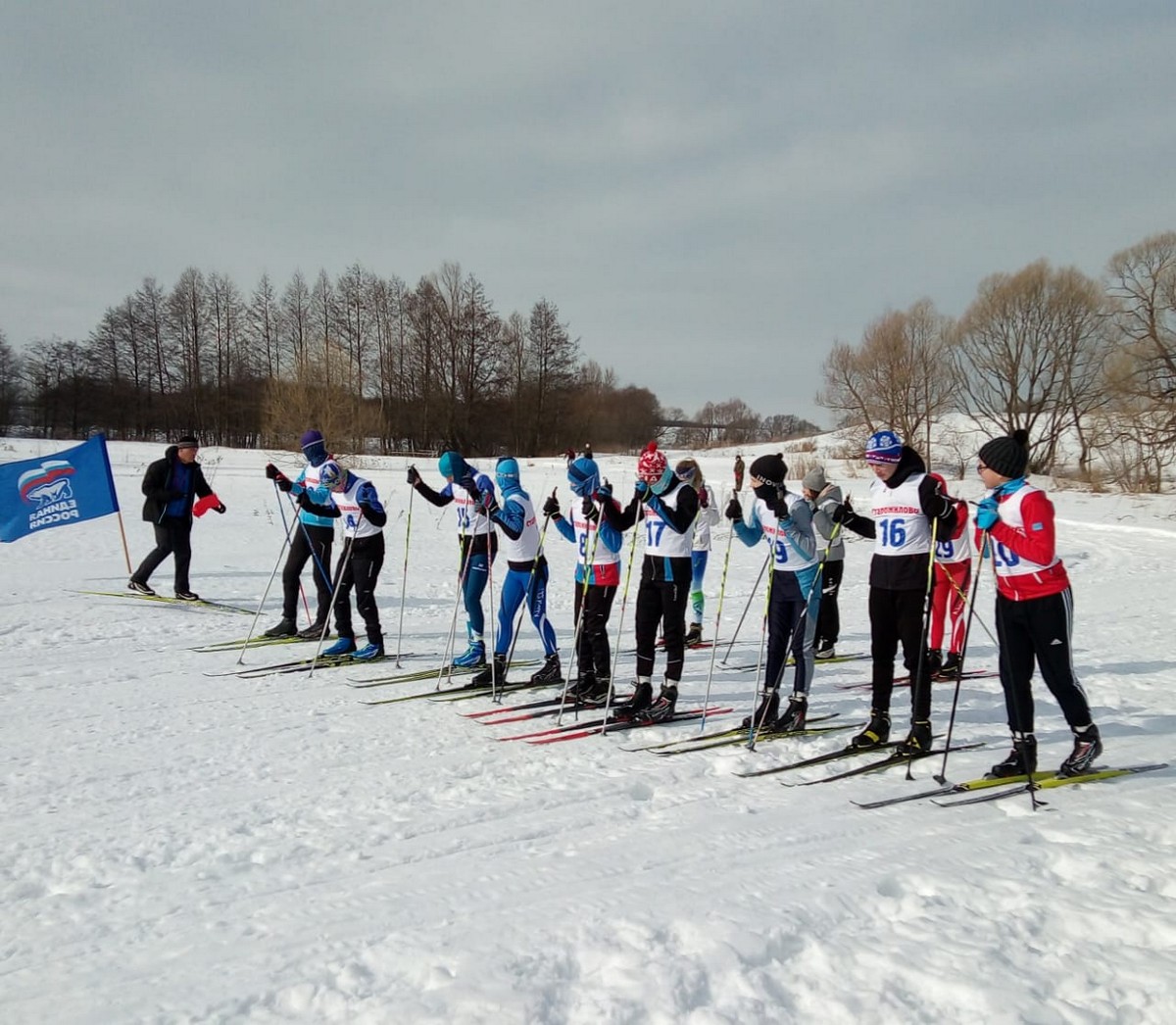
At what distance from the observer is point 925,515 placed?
4887 mm

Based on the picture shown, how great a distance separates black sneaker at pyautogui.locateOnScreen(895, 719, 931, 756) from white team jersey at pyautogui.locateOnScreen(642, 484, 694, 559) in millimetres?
1922

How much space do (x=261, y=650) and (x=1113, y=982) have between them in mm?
7635

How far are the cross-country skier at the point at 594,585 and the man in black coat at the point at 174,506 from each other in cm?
604

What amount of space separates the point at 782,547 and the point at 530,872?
3.04 m

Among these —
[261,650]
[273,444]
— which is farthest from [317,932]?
[273,444]

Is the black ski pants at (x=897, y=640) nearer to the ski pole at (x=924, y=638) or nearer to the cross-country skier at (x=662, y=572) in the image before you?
the ski pole at (x=924, y=638)

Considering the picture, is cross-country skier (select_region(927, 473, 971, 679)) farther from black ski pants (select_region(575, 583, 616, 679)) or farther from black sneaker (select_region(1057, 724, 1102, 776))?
black ski pants (select_region(575, 583, 616, 679))

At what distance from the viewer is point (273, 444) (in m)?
32.6

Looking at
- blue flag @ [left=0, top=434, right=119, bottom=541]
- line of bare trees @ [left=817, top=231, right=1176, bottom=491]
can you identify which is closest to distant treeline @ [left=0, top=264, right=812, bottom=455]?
line of bare trees @ [left=817, top=231, right=1176, bottom=491]

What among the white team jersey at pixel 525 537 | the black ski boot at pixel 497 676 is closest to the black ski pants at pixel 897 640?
the white team jersey at pixel 525 537

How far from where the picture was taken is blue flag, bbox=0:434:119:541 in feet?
34.3

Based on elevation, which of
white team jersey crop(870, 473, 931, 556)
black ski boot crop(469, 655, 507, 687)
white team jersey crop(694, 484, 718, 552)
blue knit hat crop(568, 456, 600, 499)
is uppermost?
blue knit hat crop(568, 456, 600, 499)

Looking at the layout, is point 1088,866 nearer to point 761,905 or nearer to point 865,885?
point 865,885

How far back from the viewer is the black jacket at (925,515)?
473 centimetres
